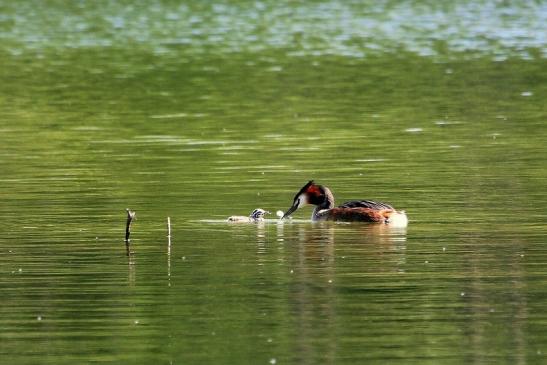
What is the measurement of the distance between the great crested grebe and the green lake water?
171 millimetres

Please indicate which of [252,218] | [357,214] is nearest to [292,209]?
[357,214]

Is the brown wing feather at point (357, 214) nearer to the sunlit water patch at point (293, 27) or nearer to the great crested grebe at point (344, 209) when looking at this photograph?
the great crested grebe at point (344, 209)

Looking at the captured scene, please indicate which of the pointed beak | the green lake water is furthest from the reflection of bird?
the pointed beak

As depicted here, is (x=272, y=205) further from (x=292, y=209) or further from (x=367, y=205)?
(x=367, y=205)

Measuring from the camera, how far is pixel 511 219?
18594 mm

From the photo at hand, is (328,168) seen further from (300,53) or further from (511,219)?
(300,53)

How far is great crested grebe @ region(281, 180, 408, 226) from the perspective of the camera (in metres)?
18.5

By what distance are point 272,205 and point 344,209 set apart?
4.38ft

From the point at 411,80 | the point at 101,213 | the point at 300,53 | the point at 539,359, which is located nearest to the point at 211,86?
the point at 411,80

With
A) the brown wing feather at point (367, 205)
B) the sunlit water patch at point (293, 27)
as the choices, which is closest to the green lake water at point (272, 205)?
the brown wing feather at point (367, 205)

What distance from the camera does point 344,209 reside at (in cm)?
1920

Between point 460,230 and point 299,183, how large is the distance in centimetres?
472

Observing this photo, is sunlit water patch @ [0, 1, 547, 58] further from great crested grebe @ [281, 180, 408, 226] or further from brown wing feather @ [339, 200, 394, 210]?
brown wing feather @ [339, 200, 394, 210]

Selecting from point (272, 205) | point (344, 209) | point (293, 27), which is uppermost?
point (344, 209)
